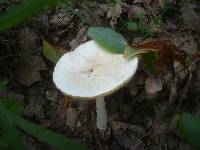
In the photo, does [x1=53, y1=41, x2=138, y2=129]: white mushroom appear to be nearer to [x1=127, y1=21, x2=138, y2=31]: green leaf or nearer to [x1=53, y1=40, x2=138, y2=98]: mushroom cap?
[x1=53, y1=40, x2=138, y2=98]: mushroom cap

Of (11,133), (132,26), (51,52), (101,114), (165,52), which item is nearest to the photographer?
(11,133)

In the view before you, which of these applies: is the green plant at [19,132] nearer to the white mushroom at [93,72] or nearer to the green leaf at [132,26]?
the white mushroom at [93,72]

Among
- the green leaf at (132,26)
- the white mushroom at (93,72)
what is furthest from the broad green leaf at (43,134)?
the green leaf at (132,26)

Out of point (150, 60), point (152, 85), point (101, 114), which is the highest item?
point (150, 60)

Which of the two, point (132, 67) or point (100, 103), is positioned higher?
point (132, 67)

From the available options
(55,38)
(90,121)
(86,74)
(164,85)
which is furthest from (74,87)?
(55,38)

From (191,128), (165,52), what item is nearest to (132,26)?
(165,52)

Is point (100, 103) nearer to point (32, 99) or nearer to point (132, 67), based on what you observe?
point (132, 67)

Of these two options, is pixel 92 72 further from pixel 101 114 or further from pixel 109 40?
pixel 101 114
